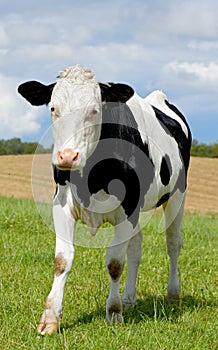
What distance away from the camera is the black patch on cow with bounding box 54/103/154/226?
5.42 m

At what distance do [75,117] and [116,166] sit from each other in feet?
2.54

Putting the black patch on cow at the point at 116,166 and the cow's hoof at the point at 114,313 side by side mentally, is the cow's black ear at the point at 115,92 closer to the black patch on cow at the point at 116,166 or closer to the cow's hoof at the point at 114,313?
the black patch on cow at the point at 116,166

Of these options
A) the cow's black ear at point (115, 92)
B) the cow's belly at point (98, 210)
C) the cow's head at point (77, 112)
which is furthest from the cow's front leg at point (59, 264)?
the cow's black ear at point (115, 92)

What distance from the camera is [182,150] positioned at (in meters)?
7.34

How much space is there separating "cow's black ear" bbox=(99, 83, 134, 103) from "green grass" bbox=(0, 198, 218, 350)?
187cm

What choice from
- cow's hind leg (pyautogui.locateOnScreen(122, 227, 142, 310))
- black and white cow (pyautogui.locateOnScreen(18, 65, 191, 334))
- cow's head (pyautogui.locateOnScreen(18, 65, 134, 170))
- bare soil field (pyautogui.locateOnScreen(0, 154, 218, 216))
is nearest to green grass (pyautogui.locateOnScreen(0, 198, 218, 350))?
cow's hind leg (pyautogui.locateOnScreen(122, 227, 142, 310))

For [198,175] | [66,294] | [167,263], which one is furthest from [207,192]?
[66,294]

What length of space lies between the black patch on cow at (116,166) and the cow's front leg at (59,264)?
214 millimetres

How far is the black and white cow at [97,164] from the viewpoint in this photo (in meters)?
4.95

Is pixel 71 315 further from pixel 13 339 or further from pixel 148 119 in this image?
pixel 148 119

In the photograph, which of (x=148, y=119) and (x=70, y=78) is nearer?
(x=70, y=78)

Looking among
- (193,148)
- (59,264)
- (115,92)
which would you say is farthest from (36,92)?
(193,148)

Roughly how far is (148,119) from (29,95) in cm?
135

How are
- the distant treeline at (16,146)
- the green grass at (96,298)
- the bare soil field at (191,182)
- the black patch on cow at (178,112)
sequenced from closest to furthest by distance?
1. the green grass at (96,298)
2. the black patch on cow at (178,112)
3. the bare soil field at (191,182)
4. the distant treeline at (16,146)
